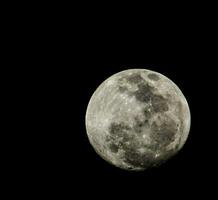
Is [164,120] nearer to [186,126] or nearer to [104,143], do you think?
[186,126]

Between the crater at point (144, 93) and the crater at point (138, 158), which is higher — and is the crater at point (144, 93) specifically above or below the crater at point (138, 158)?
above

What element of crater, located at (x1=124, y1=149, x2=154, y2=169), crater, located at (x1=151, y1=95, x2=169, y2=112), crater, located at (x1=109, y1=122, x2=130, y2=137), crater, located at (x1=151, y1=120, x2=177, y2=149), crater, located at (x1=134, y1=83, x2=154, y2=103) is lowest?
crater, located at (x1=124, y1=149, x2=154, y2=169)

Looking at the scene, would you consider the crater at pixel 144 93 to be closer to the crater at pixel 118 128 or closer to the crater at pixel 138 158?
the crater at pixel 118 128

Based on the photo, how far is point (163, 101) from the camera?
5234 millimetres

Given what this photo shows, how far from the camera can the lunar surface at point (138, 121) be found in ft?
16.8

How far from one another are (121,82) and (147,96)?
1.42 feet

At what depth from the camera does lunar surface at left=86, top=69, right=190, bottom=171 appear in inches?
202

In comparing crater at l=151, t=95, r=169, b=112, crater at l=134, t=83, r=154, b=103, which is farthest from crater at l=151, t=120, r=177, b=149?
crater at l=134, t=83, r=154, b=103

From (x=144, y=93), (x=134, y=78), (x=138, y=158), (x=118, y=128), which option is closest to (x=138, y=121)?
(x=118, y=128)

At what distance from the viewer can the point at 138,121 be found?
5.10 meters

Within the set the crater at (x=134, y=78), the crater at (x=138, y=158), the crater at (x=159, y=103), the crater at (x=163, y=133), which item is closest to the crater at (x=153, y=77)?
the crater at (x=134, y=78)

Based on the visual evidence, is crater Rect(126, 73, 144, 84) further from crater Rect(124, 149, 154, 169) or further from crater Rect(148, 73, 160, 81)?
crater Rect(124, 149, 154, 169)

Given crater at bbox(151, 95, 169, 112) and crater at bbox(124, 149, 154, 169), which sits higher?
crater at bbox(151, 95, 169, 112)

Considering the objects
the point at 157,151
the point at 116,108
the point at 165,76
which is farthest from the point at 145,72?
the point at 157,151
